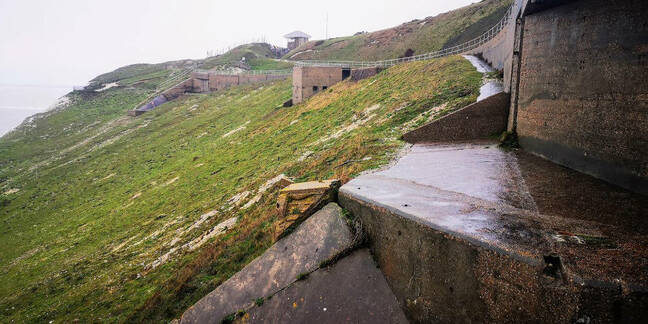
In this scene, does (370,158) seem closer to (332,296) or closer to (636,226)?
(332,296)

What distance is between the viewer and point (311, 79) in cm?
2945

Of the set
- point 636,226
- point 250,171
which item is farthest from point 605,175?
point 250,171

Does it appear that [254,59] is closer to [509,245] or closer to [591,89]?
[591,89]

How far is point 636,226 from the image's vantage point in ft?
15.4

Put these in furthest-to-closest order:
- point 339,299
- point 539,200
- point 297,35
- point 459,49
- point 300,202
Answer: point 297,35
point 459,49
point 300,202
point 539,200
point 339,299

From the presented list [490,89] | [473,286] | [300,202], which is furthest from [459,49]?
[473,286]

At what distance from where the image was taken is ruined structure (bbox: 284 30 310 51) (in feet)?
319

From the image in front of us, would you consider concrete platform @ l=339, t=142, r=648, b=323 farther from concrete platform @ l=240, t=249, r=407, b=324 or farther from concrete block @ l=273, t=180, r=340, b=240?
concrete block @ l=273, t=180, r=340, b=240

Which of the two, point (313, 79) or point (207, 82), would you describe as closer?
point (313, 79)

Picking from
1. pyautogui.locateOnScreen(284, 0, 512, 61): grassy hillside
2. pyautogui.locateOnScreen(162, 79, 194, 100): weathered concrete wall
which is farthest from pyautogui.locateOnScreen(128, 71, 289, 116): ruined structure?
pyautogui.locateOnScreen(284, 0, 512, 61): grassy hillside

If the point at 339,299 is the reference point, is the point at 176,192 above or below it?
below

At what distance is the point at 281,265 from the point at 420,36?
56703mm

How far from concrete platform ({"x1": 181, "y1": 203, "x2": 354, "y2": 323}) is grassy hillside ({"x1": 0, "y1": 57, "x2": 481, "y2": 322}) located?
2.06 feet

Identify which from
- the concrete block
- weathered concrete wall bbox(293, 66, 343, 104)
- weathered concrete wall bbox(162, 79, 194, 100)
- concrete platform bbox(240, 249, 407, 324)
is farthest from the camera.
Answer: weathered concrete wall bbox(162, 79, 194, 100)
